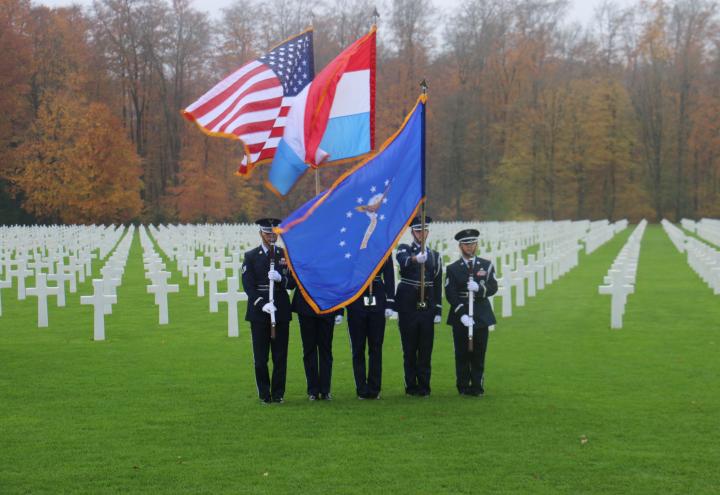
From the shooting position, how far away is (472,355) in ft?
30.0

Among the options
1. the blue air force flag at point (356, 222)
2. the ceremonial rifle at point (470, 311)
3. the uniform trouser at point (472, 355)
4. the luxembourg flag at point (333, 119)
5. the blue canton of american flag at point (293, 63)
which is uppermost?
the blue canton of american flag at point (293, 63)

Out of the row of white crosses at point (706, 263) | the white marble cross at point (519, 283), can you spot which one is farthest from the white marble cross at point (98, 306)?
the row of white crosses at point (706, 263)

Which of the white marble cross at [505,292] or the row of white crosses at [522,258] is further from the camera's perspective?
the row of white crosses at [522,258]

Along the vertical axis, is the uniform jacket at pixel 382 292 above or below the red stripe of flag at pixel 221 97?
below

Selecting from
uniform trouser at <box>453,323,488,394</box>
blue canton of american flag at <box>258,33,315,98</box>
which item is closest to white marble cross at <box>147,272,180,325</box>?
blue canton of american flag at <box>258,33,315,98</box>

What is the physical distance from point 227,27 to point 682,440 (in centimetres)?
6343

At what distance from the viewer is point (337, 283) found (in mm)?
8672

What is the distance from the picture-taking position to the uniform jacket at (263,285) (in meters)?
8.96

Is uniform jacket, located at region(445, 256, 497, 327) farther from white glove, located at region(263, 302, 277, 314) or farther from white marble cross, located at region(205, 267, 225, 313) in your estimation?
white marble cross, located at region(205, 267, 225, 313)

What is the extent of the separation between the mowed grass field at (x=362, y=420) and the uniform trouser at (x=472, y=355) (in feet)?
0.66

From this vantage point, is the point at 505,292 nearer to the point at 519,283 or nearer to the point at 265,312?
the point at 519,283

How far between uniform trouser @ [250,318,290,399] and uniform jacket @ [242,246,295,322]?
0.28 ft

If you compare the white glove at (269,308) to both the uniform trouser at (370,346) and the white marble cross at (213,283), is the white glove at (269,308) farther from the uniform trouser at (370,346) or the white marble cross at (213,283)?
the white marble cross at (213,283)

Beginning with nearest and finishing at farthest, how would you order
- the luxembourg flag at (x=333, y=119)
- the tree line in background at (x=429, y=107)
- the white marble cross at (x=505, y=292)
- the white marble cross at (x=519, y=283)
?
the luxembourg flag at (x=333, y=119) < the white marble cross at (x=505, y=292) < the white marble cross at (x=519, y=283) < the tree line in background at (x=429, y=107)
